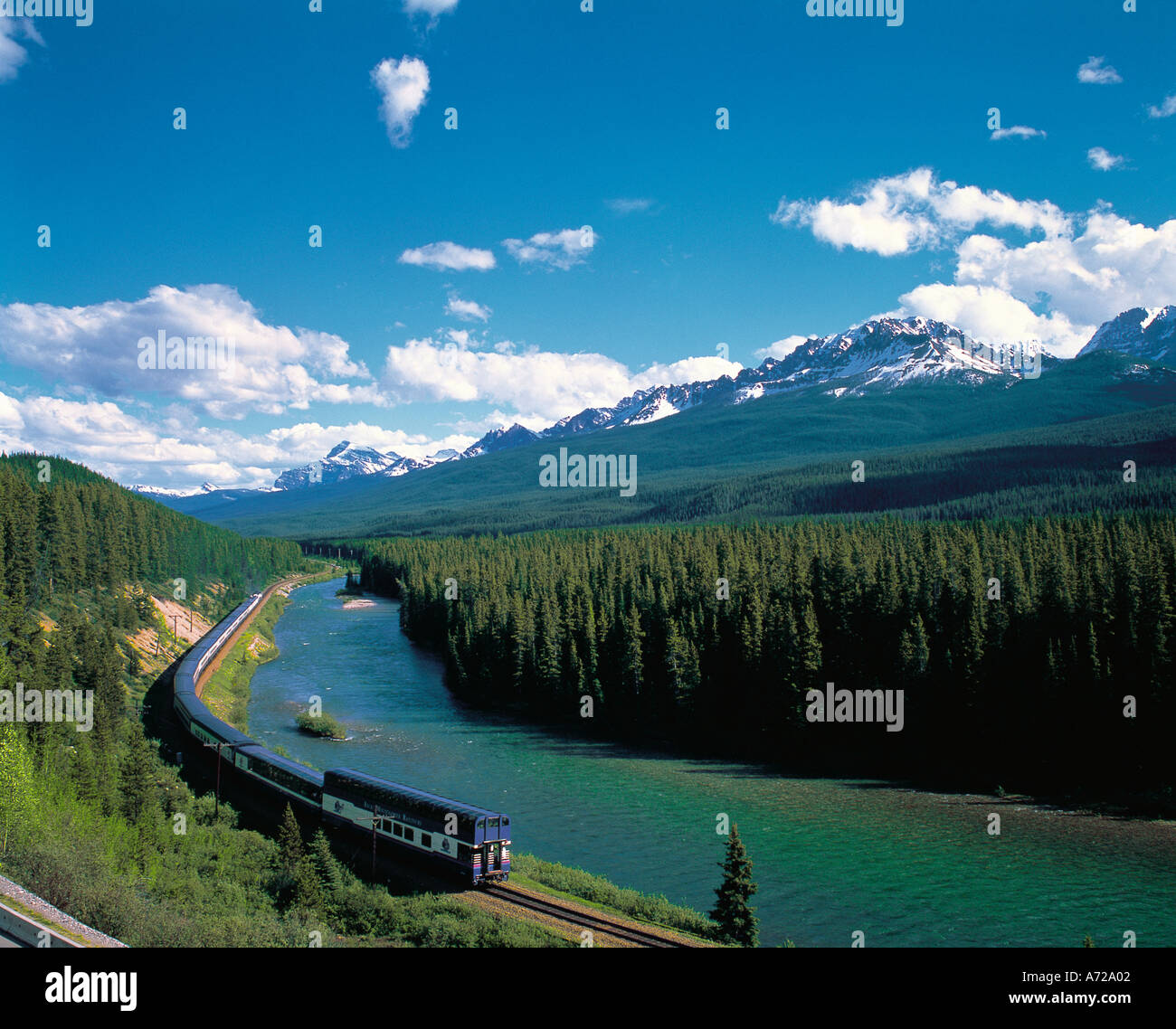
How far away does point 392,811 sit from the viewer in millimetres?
39375

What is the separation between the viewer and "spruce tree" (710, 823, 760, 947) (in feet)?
101

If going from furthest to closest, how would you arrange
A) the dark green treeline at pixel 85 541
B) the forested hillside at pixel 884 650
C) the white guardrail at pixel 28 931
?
1. the dark green treeline at pixel 85 541
2. the forested hillside at pixel 884 650
3. the white guardrail at pixel 28 931

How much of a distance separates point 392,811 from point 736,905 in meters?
17.2

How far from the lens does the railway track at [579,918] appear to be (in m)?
29.7

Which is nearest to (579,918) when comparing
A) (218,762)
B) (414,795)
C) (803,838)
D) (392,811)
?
(414,795)

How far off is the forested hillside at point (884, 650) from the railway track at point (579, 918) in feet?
→ 117

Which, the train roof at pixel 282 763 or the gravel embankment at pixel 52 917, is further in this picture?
the train roof at pixel 282 763

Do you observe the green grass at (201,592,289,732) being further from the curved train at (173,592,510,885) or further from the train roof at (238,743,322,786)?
the train roof at (238,743,322,786)

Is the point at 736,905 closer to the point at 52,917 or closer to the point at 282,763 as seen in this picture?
the point at 52,917

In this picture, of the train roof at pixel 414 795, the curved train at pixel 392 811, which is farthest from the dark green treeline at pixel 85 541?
the train roof at pixel 414 795

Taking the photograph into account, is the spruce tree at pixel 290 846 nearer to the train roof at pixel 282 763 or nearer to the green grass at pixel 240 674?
the train roof at pixel 282 763

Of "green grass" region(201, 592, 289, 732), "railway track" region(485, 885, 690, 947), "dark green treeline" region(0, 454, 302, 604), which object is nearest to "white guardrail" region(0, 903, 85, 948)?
"railway track" region(485, 885, 690, 947)

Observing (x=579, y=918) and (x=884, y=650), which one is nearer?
(x=579, y=918)
